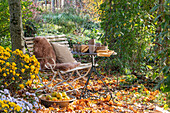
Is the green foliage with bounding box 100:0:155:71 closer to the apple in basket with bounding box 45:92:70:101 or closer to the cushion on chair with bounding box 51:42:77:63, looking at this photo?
the cushion on chair with bounding box 51:42:77:63

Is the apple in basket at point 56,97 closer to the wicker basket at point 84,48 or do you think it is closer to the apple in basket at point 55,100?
the apple in basket at point 55,100

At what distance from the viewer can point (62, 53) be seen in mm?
4105

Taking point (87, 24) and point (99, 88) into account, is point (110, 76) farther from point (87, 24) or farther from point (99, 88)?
point (87, 24)

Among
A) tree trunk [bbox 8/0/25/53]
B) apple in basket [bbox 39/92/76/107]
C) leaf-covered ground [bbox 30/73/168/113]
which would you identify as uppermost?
tree trunk [bbox 8/0/25/53]

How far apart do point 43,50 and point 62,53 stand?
16.9 inches

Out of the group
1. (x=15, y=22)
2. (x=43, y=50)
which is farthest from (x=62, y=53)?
(x=15, y=22)

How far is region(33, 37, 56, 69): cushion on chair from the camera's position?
3.68m

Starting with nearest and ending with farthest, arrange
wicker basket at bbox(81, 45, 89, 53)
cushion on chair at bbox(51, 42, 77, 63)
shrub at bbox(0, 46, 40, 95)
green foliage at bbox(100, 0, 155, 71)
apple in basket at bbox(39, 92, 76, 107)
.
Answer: shrub at bbox(0, 46, 40, 95) → apple in basket at bbox(39, 92, 76, 107) → wicker basket at bbox(81, 45, 89, 53) → cushion on chair at bbox(51, 42, 77, 63) → green foliage at bbox(100, 0, 155, 71)

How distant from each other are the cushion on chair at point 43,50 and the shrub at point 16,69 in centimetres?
59

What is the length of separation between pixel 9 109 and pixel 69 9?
918cm

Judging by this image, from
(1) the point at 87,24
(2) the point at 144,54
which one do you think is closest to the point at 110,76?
(2) the point at 144,54

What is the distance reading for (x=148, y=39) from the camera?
4.48m

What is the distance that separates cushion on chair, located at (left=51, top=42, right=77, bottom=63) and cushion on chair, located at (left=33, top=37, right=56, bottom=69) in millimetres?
120

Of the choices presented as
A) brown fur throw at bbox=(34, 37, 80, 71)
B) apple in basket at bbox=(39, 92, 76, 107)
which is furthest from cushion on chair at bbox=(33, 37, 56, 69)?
apple in basket at bbox=(39, 92, 76, 107)
